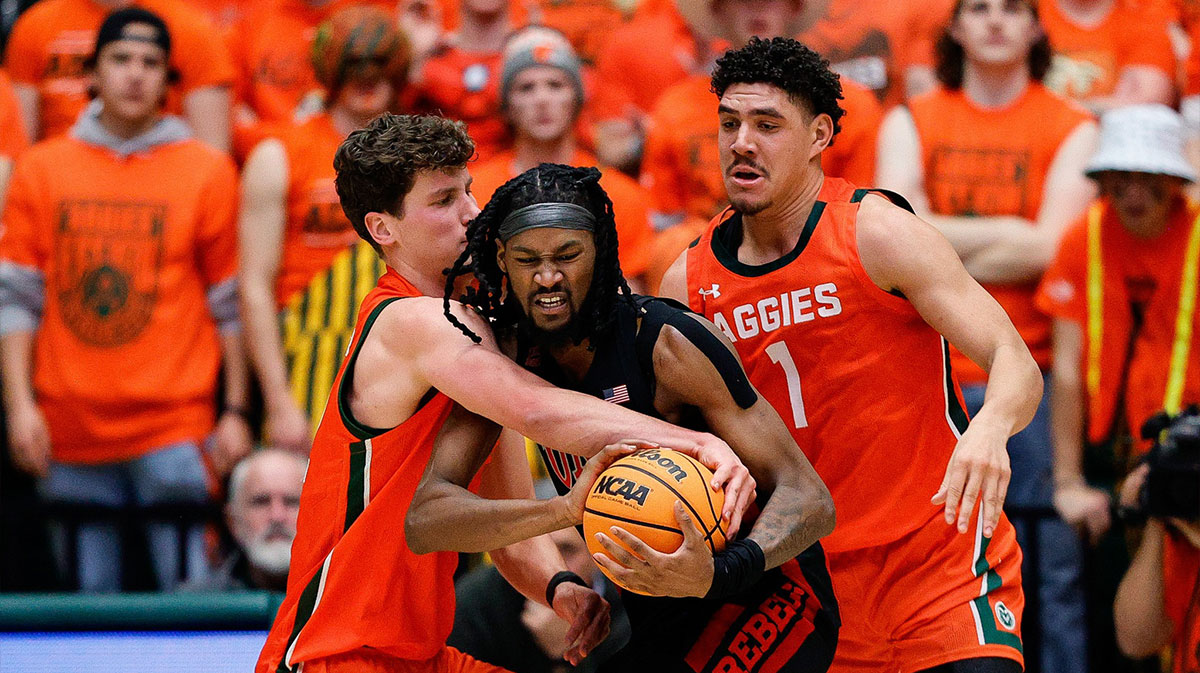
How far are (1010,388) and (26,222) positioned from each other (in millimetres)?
5106

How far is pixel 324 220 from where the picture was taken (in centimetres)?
721

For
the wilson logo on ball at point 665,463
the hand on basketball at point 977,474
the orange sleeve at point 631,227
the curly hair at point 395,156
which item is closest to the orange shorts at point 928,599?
the hand on basketball at point 977,474

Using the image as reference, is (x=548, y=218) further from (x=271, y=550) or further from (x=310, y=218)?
(x=310, y=218)

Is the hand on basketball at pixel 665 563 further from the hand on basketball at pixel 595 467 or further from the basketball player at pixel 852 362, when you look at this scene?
the basketball player at pixel 852 362

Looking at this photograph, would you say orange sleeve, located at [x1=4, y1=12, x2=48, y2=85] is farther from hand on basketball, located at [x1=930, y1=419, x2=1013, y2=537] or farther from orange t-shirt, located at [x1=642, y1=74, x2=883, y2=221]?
hand on basketball, located at [x1=930, y1=419, x2=1013, y2=537]

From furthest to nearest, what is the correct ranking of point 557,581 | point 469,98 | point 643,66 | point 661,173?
1. point 643,66
2. point 469,98
3. point 661,173
4. point 557,581

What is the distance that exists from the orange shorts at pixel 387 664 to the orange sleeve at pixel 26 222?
3953 mm

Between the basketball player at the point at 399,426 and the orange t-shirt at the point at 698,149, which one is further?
the orange t-shirt at the point at 698,149

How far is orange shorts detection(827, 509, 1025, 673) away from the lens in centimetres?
443

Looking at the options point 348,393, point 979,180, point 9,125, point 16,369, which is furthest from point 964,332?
point 9,125

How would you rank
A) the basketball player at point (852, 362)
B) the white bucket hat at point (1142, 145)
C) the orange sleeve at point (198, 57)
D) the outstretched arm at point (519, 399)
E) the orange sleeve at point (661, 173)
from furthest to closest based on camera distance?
the orange sleeve at point (198, 57) < the orange sleeve at point (661, 173) < the white bucket hat at point (1142, 145) < the basketball player at point (852, 362) < the outstretched arm at point (519, 399)

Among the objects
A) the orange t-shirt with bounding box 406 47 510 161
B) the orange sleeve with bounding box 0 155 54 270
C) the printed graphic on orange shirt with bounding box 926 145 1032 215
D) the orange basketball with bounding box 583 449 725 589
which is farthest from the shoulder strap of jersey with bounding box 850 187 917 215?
the orange sleeve with bounding box 0 155 54 270

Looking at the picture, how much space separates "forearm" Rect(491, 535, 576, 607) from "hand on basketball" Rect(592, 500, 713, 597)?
0.88 meters

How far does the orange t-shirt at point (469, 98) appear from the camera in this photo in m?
7.61
